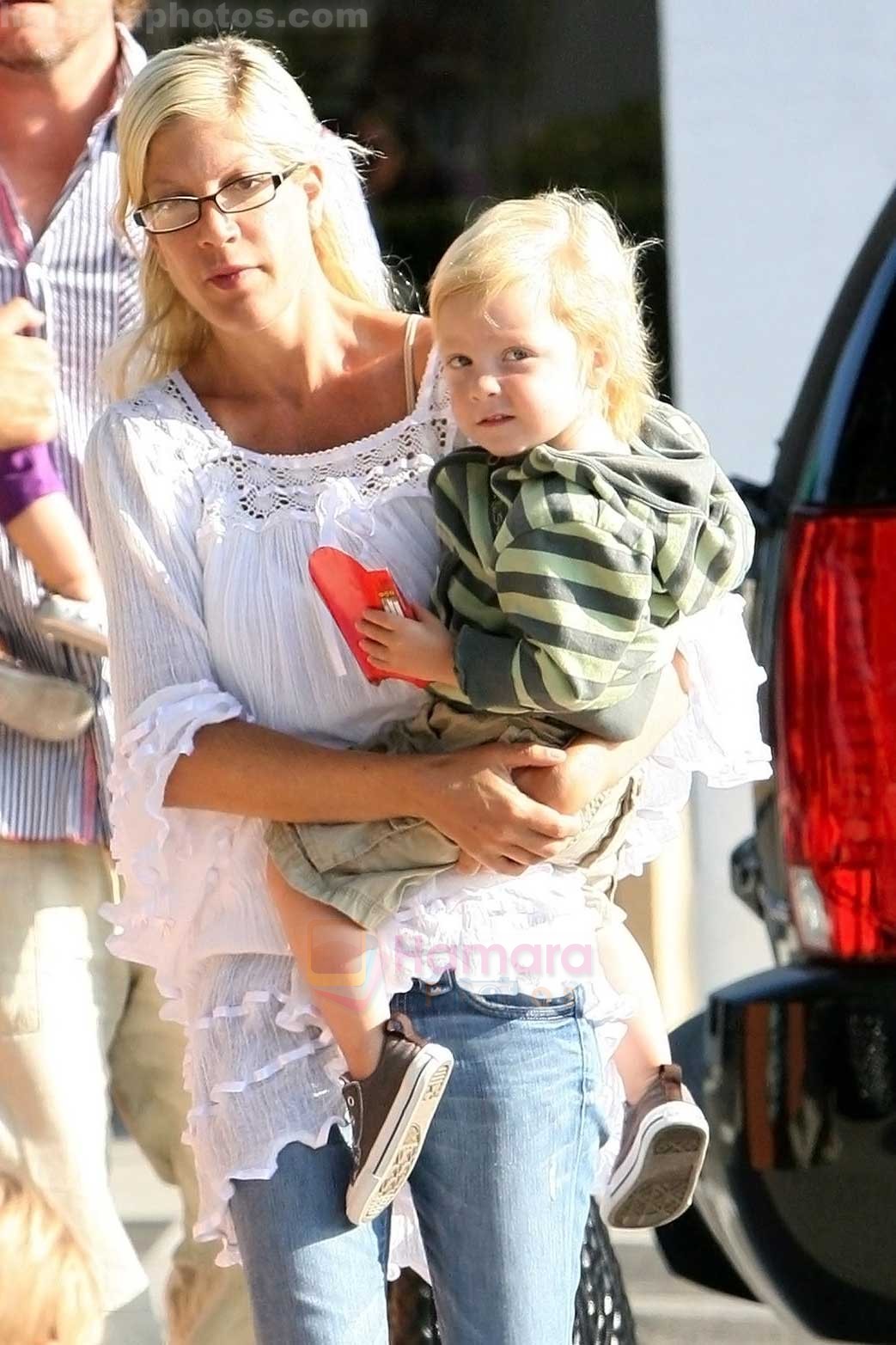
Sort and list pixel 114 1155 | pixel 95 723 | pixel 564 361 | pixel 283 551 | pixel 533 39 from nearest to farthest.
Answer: pixel 564 361
pixel 283 551
pixel 95 723
pixel 533 39
pixel 114 1155

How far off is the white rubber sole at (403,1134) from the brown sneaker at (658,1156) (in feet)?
0.93

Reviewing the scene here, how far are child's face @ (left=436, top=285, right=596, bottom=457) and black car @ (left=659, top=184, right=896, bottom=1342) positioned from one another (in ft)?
0.99

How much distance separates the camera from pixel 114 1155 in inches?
165

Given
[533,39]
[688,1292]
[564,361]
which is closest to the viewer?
[564,361]

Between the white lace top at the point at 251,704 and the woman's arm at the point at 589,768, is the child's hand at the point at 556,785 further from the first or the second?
the white lace top at the point at 251,704

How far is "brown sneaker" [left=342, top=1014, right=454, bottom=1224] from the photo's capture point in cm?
183

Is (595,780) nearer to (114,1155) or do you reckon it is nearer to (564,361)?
(564,361)

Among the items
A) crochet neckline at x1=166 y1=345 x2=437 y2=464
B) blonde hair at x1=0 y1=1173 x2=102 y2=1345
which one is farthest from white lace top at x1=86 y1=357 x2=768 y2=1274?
blonde hair at x1=0 y1=1173 x2=102 y2=1345

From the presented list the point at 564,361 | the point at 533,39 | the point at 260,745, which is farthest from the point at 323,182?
the point at 533,39

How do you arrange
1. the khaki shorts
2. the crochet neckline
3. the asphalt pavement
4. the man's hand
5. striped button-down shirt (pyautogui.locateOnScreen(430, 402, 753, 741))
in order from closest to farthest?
striped button-down shirt (pyautogui.locateOnScreen(430, 402, 753, 741))
the khaki shorts
the crochet neckline
the man's hand
the asphalt pavement

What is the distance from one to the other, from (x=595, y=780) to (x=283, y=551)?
367 mm

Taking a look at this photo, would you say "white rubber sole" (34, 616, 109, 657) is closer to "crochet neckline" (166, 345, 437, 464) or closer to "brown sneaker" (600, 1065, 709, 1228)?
"crochet neckline" (166, 345, 437, 464)

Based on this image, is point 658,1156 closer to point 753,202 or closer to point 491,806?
point 491,806

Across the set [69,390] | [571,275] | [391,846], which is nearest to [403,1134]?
[391,846]
